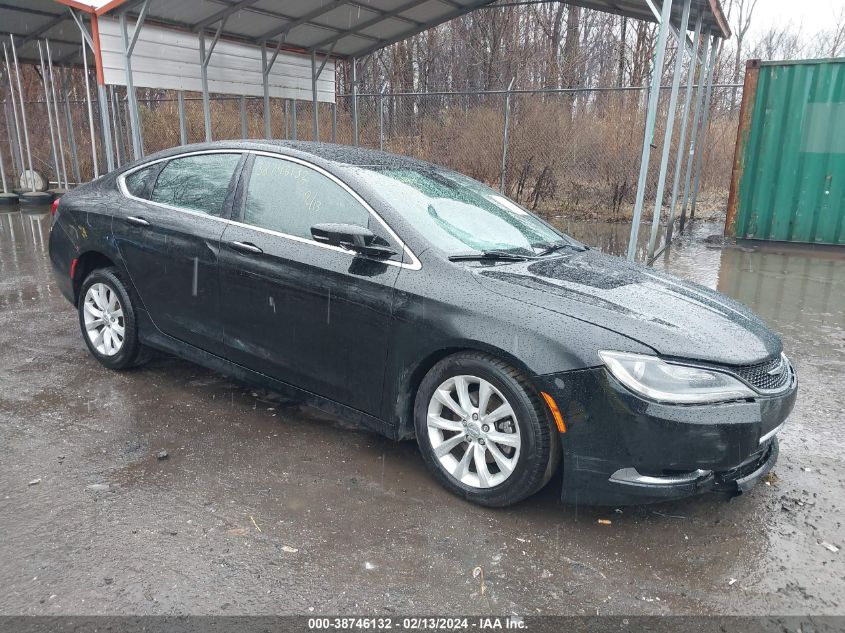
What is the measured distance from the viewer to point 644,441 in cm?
262

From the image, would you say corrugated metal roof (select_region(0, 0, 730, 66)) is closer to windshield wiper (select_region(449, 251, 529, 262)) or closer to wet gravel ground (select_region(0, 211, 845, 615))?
windshield wiper (select_region(449, 251, 529, 262))

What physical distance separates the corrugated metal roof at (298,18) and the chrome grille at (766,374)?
6.50 meters

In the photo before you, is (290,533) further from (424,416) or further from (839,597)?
(839,597)

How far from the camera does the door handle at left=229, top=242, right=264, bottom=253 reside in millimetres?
3646

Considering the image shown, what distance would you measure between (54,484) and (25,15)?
36.7 ft

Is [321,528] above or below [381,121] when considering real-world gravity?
below

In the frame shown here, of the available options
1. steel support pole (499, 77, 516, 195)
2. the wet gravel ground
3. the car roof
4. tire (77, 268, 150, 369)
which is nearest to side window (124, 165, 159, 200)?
the car roof

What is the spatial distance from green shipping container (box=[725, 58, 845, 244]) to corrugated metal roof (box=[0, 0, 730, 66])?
125 cm

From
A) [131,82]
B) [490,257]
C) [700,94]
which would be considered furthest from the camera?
[700,94]

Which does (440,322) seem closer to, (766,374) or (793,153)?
→ (766,374)

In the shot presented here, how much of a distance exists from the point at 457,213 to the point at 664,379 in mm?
1544

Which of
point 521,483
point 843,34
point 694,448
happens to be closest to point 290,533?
point 521,483

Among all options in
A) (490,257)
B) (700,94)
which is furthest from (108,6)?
(700,94)

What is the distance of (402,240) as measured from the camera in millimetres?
3242
